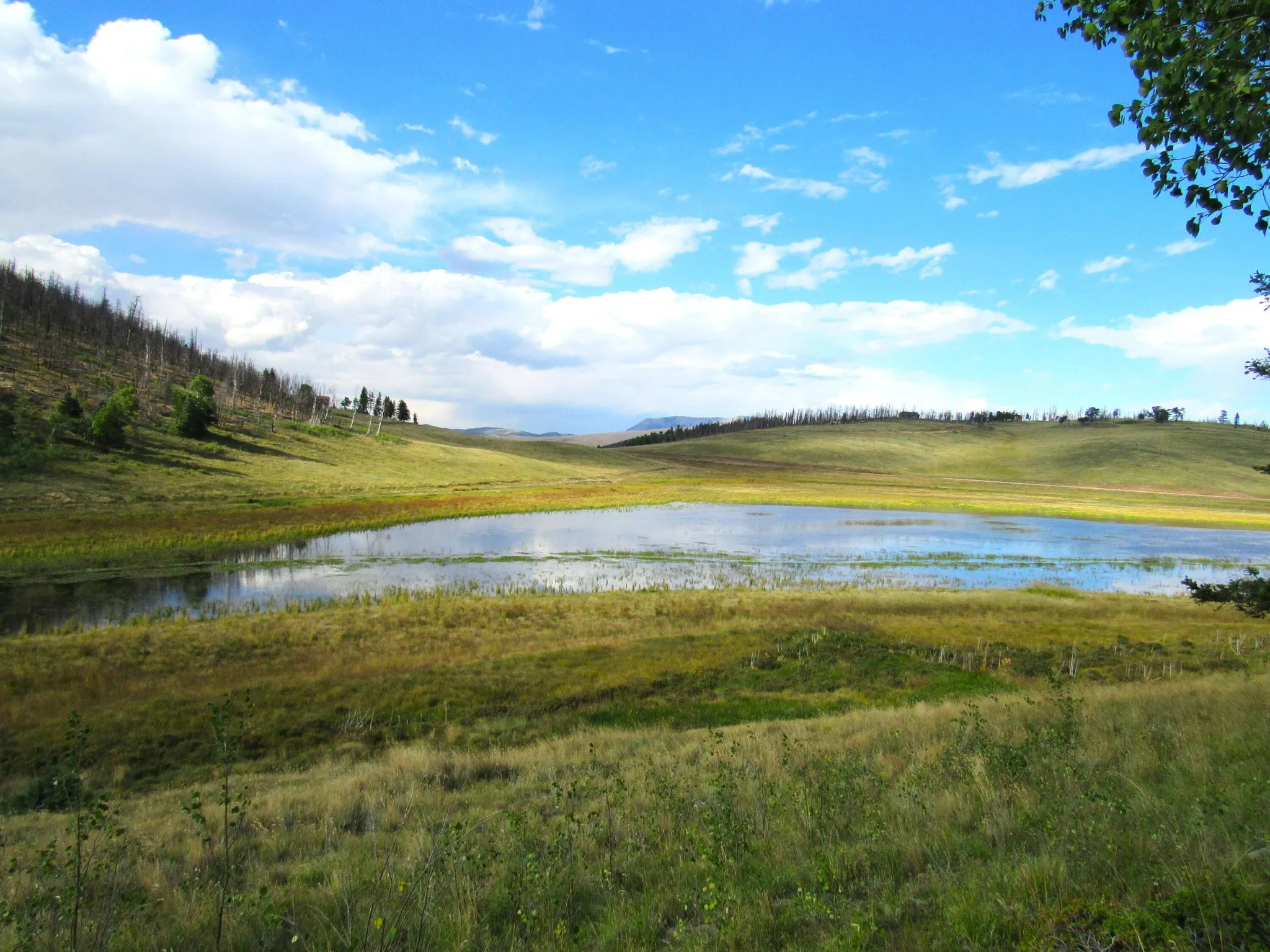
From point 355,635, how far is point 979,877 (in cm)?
2042

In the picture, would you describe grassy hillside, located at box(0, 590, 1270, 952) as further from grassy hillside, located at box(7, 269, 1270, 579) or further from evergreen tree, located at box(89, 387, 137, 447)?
evergreen tree, located at box(89, 387, 137, 447)

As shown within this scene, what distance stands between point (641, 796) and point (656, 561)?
1237 inches

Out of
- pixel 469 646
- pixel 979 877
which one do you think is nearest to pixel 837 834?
pixel 979 877

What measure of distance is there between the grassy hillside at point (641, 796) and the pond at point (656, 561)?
835 cm

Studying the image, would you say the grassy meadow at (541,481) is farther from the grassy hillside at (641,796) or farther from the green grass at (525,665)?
the grassy hillside at (641,796)

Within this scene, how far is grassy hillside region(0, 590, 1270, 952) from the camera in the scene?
4.40 metres

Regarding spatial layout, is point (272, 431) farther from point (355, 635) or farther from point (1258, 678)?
point (1258, 678)

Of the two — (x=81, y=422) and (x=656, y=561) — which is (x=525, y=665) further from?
(x=81, y=422)

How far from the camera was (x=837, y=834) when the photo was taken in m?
6.03

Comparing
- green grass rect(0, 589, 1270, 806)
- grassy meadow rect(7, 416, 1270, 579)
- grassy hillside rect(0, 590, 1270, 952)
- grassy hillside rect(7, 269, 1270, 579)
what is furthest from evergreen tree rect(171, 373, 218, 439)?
grassy hillside rect(0, 590, 1270, 952)

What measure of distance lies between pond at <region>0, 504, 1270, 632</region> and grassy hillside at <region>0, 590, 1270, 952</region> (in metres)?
8.35

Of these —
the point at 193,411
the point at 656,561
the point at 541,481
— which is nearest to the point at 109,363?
the point at 193,411

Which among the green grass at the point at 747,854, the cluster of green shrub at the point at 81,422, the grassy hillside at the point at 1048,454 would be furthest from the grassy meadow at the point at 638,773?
the grassy hillside at the point at 1048,454

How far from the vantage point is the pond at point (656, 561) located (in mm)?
27594
